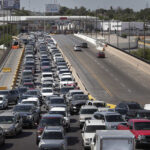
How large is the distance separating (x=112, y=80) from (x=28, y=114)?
109 ft

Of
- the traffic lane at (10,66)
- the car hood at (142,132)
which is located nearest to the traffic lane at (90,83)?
the traffic lane at (10,66)

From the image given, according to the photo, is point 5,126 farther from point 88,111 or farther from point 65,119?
point 88,111

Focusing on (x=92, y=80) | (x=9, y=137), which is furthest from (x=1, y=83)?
(x=9, y=137)

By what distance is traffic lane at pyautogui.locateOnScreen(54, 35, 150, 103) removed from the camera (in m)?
52.5

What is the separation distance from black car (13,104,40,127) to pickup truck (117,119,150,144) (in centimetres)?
770

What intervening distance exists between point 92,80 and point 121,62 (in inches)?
777

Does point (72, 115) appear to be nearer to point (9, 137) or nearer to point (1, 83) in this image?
point (9, 137)

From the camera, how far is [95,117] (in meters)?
29.0

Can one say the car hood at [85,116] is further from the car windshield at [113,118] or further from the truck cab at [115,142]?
the truck cab at [115,142]

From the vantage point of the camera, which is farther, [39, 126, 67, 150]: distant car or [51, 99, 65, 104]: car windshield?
[51, 99, 65, 104]: car windshield

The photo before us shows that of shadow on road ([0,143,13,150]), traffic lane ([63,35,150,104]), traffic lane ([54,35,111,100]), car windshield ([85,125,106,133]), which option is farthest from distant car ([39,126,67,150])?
traffic lane ([54,35,111,100])

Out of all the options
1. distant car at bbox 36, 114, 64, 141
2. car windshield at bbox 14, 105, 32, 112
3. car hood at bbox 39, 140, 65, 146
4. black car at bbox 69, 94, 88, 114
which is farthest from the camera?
black car at bbox 69, 94, 88, 114

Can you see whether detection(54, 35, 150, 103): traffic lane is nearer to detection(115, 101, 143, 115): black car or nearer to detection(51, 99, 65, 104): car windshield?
detection(51, 99, 65, 104): car windshield

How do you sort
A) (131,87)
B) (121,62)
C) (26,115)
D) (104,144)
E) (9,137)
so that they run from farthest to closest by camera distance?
(121,62) < (131,87) < (26,115) < (9,137) < (104,144)
